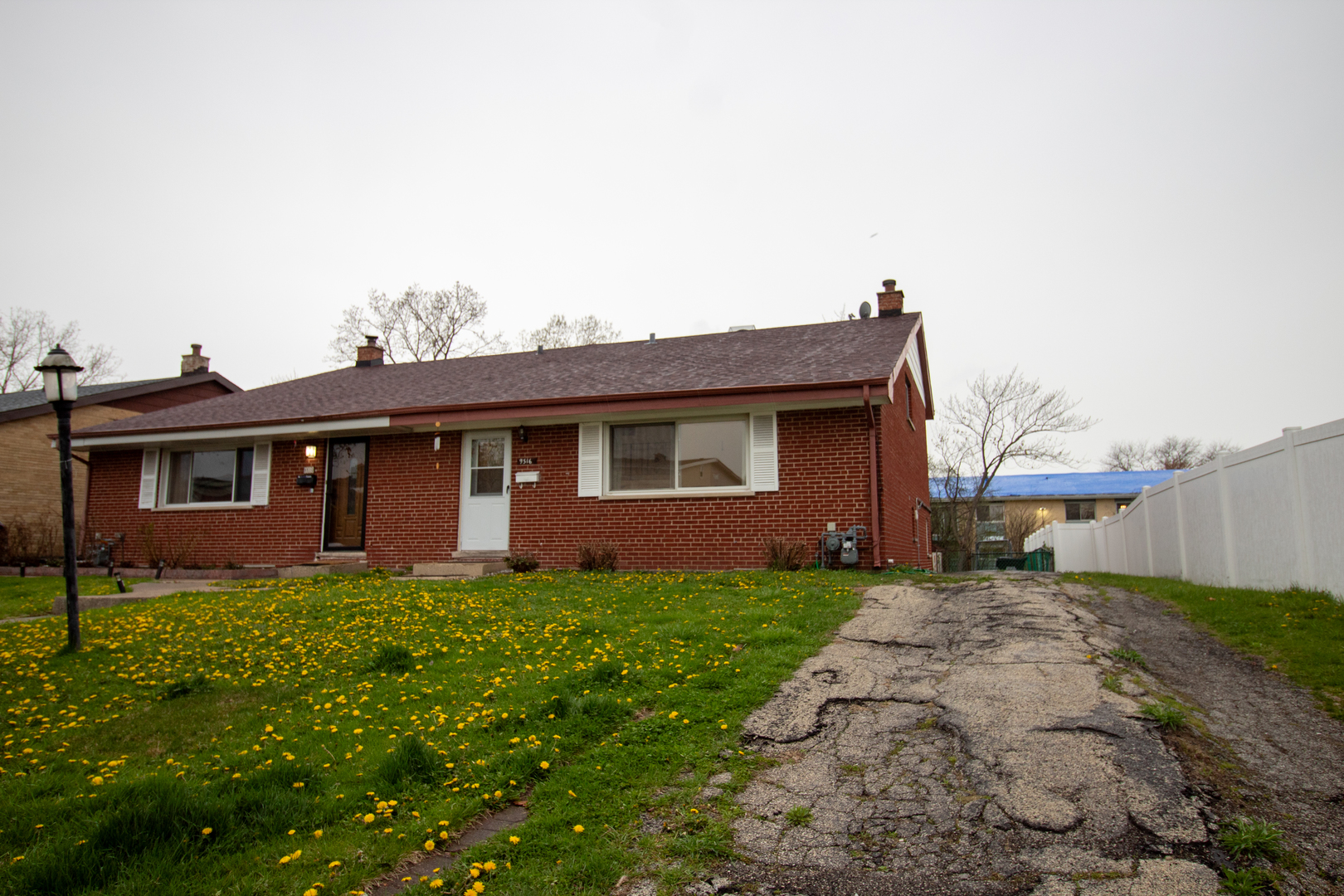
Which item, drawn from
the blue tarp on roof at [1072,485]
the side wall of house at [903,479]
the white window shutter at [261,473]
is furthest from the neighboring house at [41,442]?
the blue tarp on roof at [1072,485]

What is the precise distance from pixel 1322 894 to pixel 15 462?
26.2m

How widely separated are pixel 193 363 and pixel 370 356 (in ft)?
30.0

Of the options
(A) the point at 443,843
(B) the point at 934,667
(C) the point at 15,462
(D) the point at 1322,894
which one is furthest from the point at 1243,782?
(C) the point at 15,462

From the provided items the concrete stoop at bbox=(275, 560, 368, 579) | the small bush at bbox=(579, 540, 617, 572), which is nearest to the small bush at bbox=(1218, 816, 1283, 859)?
the small bush at bbox=(579, 540, 617, 572)

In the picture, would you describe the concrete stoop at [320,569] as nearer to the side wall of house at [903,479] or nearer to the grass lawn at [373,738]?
the grass lawn at [373,738]

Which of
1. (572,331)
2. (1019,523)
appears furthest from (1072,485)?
(572,331)

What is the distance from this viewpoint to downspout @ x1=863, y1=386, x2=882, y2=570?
11.5 m

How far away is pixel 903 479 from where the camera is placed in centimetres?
1474

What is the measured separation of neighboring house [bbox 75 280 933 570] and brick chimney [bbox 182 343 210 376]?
9.47 meters

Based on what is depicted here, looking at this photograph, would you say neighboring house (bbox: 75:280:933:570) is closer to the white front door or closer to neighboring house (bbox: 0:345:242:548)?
the white front door

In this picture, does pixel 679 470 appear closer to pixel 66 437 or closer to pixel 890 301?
pixel 890 301

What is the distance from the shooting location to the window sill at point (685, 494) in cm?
1225

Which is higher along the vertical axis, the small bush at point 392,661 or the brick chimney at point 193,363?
the brick chimney at point 193,363

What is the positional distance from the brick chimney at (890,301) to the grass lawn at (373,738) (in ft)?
33.5
